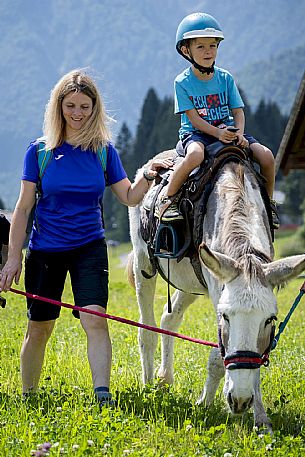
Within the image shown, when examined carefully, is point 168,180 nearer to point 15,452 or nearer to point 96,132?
point 96,132

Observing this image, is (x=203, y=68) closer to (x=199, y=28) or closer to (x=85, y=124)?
(x=199, y=28)

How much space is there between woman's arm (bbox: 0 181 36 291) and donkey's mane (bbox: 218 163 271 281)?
146cm

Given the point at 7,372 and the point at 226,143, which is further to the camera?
the point at 7,372

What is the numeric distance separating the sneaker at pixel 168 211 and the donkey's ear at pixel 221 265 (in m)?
1.23

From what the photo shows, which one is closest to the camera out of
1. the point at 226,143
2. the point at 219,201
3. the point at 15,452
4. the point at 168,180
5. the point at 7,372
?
the point at 15,452

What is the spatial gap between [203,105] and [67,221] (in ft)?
5.07

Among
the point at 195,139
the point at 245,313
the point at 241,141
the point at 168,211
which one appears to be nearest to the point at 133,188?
the point at 168,211

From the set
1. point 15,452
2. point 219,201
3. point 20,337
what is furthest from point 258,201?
point 20,337

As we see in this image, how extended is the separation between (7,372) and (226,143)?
2.97m

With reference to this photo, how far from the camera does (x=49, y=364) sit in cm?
770

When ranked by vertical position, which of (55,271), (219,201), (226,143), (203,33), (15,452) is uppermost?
(203,33)

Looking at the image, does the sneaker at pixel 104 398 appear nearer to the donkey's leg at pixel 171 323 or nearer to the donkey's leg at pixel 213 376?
the donkey's leg at pixel 213 376

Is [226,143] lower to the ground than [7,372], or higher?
higher

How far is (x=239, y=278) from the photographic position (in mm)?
5172
